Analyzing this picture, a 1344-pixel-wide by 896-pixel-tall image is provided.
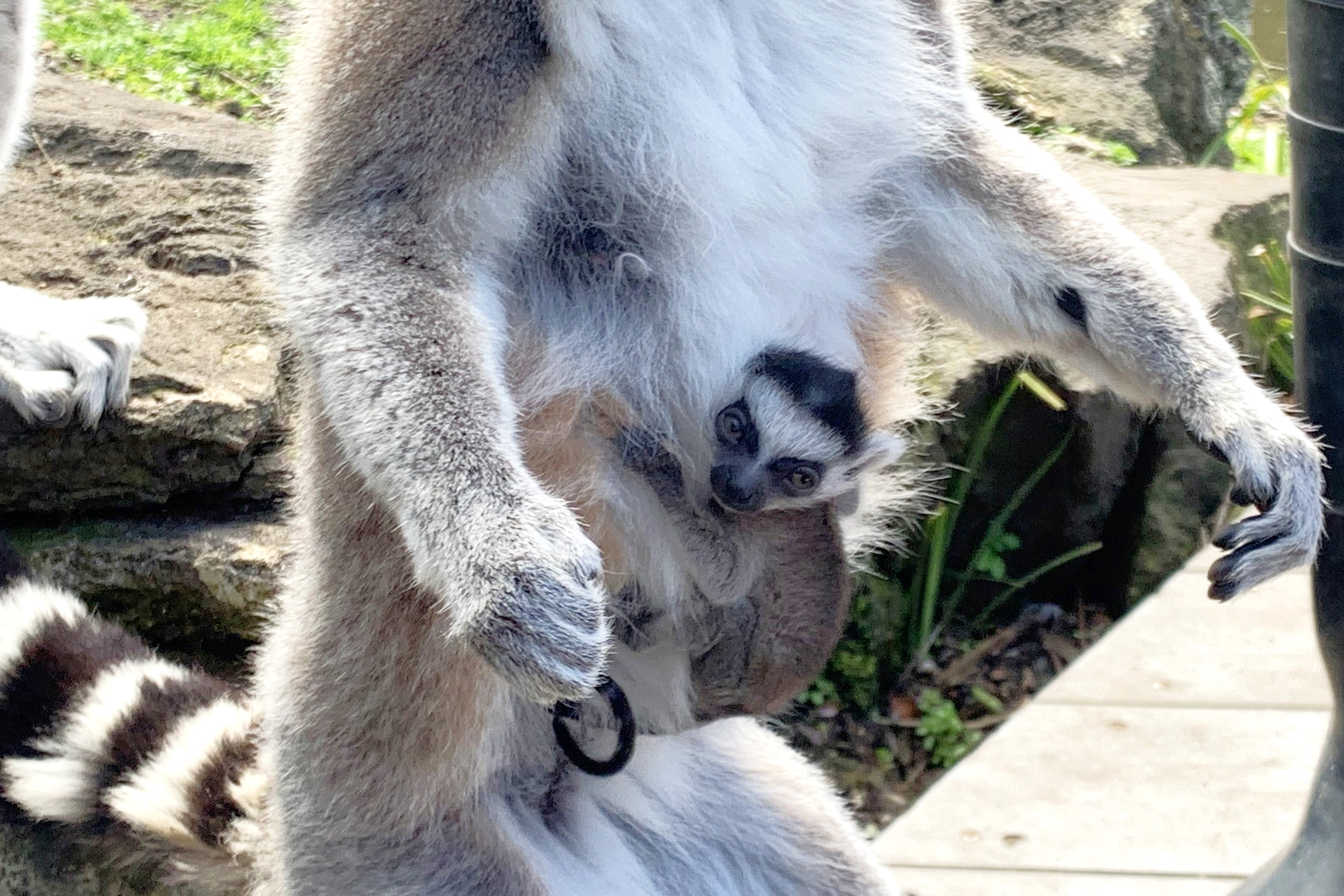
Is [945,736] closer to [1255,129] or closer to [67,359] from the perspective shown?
[67,359]

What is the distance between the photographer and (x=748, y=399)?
2031 mm

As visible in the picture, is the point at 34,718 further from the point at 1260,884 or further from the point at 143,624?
the point at 1260,884

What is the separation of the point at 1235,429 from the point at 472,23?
3.97 ft

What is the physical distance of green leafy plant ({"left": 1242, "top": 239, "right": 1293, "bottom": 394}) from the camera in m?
4.86

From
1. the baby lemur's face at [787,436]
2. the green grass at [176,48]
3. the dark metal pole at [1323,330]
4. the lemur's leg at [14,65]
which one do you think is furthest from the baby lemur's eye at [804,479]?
the green grass at [176,48]

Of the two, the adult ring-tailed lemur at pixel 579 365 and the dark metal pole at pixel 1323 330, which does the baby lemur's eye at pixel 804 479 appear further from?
the dark metal pole at pixel 1323 330

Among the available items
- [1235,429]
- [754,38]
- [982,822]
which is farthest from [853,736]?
[754,38]

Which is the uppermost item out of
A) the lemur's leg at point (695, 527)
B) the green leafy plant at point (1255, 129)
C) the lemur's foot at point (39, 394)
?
the lemur's leg at point (695, 527)

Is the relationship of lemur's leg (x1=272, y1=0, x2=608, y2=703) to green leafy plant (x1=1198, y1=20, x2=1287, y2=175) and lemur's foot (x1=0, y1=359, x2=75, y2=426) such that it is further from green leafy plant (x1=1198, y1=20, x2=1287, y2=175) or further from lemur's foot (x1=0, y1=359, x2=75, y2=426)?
green leafy plant (x1=1198, y1=20, x2=1287, y2=175)

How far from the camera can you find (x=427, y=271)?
1790mm

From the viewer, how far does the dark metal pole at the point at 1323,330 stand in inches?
63.7

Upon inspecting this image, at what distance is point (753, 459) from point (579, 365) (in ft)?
0.87

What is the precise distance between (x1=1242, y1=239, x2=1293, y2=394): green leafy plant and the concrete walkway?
150 cm

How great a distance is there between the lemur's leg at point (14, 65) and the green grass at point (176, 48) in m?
1.29
